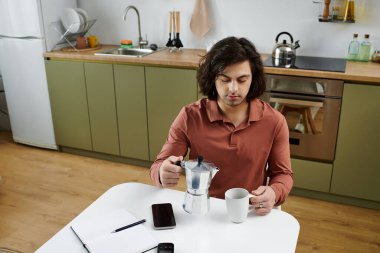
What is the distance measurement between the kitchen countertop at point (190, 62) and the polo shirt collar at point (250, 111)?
3.54 ft

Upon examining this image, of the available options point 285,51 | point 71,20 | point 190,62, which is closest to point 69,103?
point 71,20

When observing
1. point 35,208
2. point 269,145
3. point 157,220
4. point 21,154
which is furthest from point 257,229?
point 21,154

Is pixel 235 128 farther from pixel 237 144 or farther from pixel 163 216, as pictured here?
pixel 163 216

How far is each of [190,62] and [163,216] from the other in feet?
5.68

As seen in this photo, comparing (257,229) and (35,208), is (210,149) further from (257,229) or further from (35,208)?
(35,208)

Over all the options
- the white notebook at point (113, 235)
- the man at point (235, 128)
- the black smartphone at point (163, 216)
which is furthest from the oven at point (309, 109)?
the white notebook at point (113, 235)

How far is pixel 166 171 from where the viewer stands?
1300mm

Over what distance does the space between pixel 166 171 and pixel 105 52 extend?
7.38 ft

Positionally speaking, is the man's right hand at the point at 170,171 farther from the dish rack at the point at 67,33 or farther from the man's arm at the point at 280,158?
the dish rack at the point at 67,33

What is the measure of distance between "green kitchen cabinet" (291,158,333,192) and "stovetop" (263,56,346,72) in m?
0.62

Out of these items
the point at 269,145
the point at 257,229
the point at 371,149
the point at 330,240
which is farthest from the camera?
the point at 371,149

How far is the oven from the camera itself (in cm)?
251

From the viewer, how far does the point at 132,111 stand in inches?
123

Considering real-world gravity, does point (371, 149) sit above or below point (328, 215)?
above
